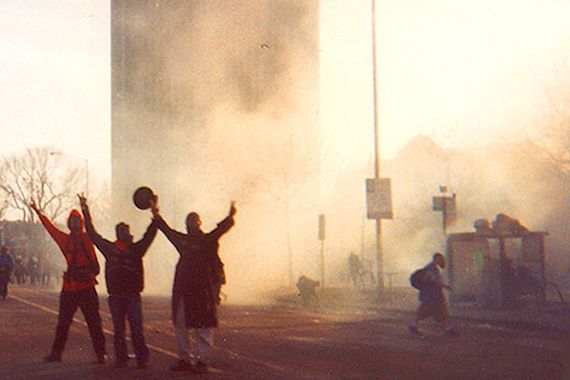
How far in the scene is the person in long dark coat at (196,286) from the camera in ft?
39.4

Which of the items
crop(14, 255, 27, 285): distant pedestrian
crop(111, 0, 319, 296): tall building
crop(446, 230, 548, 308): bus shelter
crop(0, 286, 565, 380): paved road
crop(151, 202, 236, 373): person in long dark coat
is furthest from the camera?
crop(14, 255, 27, 285): distant pedestrian

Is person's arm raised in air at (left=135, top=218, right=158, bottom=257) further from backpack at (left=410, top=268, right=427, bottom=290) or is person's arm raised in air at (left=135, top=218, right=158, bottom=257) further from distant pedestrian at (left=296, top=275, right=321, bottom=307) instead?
distant pedestrian at (left=296, top=275, right=321, bottom=307)

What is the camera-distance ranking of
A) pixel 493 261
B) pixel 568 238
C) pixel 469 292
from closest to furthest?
1. pixel 493 261
2. pixel 469 292
3. pixel 568 238

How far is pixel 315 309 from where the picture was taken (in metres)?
29.7

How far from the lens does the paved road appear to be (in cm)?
1223

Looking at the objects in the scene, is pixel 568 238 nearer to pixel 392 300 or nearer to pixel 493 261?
pixel 392 300

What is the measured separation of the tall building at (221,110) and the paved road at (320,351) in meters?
25.5

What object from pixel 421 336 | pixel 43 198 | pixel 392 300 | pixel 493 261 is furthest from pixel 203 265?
pixel 43 198

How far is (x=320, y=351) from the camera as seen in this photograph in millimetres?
15297

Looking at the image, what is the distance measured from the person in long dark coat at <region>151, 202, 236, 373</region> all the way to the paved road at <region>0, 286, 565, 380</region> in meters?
0.40

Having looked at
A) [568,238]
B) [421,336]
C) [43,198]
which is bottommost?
[421,336]

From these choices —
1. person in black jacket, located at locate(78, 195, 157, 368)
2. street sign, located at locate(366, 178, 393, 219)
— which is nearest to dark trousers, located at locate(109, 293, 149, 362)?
person in black jacket, located at locate(78, 195, 157, 368)

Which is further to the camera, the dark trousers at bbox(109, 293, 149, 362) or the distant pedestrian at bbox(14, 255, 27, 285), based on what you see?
the distant pedestrian at bbox(14, 255, 27, 285)

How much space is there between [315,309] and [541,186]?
2037 cm
